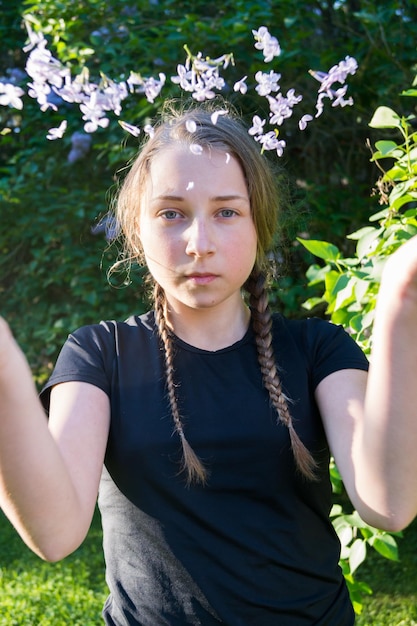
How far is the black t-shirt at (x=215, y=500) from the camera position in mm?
1575

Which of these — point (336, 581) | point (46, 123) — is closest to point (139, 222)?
point (336, 581)

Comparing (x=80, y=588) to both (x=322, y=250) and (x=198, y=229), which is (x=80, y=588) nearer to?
(x=322, y=250)

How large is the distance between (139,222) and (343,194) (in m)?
2.75

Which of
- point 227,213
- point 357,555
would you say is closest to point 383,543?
point 357,555

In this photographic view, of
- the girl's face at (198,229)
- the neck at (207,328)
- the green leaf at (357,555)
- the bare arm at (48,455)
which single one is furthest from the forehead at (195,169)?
the green leaf at (357,555)

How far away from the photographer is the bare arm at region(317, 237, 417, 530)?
1182 mm

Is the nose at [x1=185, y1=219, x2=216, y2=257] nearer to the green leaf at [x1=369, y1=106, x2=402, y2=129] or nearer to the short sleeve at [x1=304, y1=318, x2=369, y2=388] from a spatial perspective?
the short sleeve at [x1=304, y1=318, x2=369, y2=388]

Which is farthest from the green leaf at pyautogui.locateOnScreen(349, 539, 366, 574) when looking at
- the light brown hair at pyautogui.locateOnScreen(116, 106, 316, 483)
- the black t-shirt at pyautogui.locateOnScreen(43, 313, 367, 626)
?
the light brown hair at pyautogui.locateOnScreen(116, 106, 316, 483)

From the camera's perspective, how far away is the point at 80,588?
400 cm

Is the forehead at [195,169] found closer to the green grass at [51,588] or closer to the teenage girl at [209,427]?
the teenage girl at [209,427]

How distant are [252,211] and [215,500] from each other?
1.86 ft

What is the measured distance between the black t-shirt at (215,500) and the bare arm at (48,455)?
55 mm

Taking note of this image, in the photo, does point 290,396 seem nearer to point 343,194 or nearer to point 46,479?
point 46,479

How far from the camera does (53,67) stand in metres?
1.67
